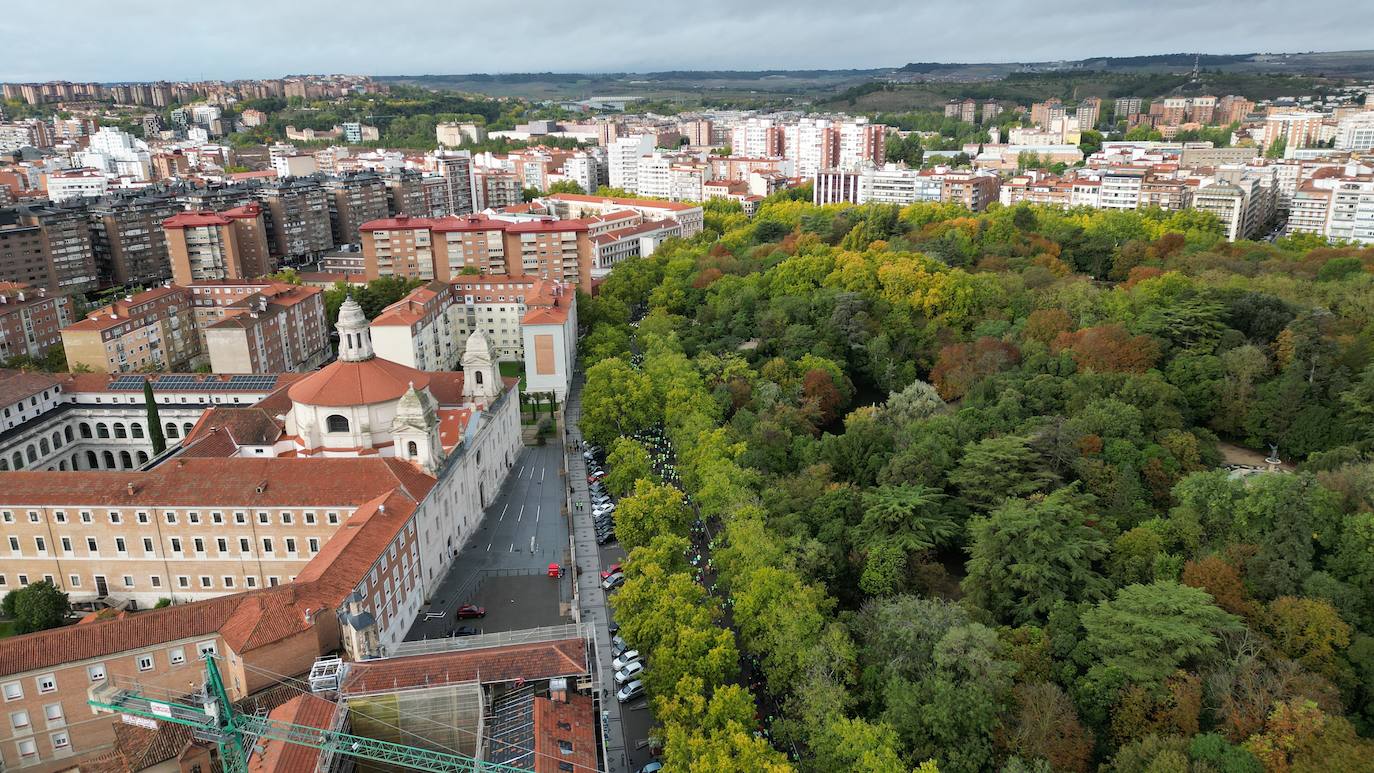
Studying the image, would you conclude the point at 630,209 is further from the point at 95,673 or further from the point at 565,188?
the point at 95,673

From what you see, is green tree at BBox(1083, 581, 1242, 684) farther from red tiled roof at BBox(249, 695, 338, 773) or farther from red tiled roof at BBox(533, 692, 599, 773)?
red tiled roof at BBox(249, 695, 338, 773)

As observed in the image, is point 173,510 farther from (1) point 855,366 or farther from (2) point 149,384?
(1) point 855,366

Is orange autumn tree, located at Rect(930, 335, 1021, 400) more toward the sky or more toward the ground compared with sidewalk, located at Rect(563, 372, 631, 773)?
more toward the sky

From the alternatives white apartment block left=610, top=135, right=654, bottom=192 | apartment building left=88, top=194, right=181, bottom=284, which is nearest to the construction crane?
apartment building left=88, top=194, right=181, bottom=284

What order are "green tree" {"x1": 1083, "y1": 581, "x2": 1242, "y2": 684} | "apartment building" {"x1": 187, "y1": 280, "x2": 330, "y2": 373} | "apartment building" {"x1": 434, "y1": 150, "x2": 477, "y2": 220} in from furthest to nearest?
"apartment building" {"x1": 434, "y1": 150, "x2": 477, "y2": 220}, "apartment building" {"x1": 187, "y1": 280, "x2": 330, "y2": 373}, "green tree" {"x1": 1083, "y1": 581, "x2": 1242, "y2": 684}

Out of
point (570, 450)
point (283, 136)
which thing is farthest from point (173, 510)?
point (283, 136)

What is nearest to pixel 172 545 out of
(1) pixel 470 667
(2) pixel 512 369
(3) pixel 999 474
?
(1) pixel 470 667
